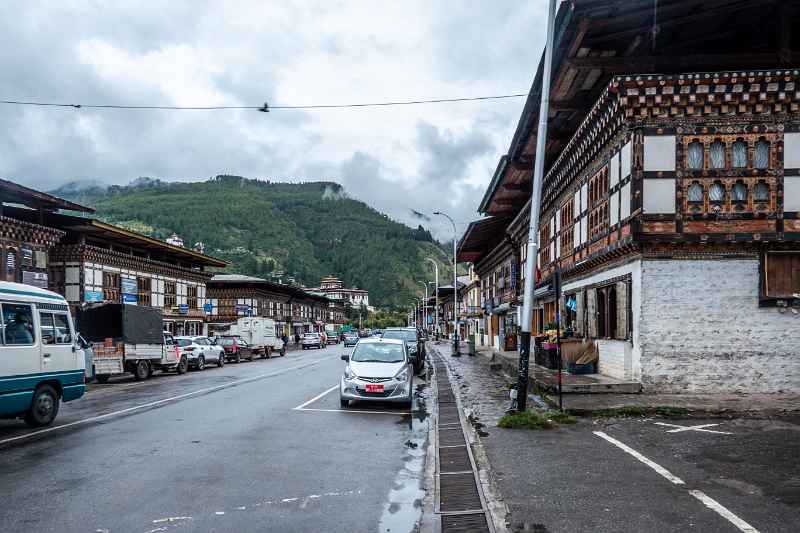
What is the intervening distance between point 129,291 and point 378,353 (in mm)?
31999

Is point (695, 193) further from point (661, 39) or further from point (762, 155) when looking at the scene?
point (661, 39)

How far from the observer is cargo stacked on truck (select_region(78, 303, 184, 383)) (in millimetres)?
25422

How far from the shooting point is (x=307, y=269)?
16975 centimetres

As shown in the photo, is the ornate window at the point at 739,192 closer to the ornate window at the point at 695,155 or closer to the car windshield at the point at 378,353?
the ornate window at the point at 695,155

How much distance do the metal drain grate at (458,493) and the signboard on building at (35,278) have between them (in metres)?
29.3

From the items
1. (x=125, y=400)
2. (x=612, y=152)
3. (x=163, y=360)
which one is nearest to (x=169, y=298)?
(x=163, y=360)

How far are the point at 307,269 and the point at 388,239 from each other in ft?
95.3

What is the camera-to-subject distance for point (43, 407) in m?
12.8

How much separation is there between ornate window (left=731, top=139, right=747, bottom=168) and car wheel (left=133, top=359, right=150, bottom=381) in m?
22.2

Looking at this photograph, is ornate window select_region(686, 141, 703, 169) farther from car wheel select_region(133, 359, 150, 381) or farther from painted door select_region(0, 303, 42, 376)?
car wheel select_region(133, 359, 150, 381)

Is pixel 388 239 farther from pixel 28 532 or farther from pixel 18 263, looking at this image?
pixel 28 532

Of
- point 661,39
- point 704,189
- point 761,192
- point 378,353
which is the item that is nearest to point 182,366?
point 378,353

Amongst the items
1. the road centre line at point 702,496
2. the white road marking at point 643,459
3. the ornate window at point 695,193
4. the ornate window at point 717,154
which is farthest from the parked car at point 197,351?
the road centre line at point 702,496

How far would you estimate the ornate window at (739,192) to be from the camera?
1611cm
